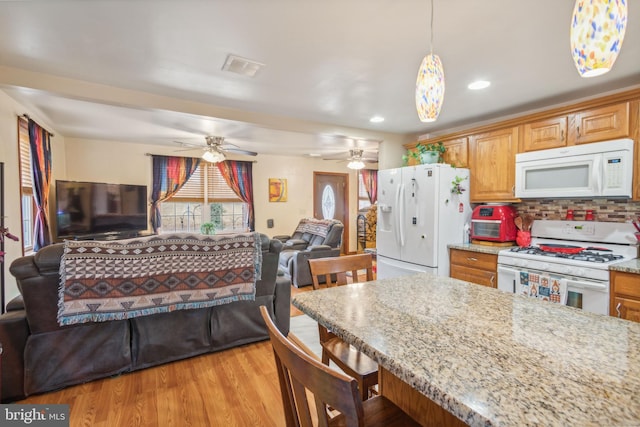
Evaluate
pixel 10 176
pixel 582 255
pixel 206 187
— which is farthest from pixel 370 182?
pixel 10 176

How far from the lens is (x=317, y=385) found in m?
0.60

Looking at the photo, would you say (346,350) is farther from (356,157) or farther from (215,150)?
(356,157)

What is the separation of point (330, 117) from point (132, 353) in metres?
3.06

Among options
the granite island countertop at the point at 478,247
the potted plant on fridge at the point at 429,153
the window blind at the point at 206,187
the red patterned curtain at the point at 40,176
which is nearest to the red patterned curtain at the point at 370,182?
the window blind at the point at 206,187

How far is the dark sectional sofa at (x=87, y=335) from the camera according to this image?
1.94m

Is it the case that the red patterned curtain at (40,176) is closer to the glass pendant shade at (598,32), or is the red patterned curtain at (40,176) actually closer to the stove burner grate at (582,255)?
the glass pendant shade at (598,32)

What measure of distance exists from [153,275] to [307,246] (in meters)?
3.30

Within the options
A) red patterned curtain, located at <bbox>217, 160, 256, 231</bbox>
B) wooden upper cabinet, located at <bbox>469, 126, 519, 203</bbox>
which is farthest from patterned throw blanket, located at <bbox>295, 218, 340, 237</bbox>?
wooden upper cabinet, located at <bbox>469, 126, 519, 203</bbox>

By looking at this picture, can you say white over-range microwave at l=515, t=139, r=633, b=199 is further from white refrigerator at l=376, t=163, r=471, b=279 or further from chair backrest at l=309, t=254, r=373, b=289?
chair backrest at l=309, t=254, r=373, b=289

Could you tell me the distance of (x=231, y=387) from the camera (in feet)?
6.97

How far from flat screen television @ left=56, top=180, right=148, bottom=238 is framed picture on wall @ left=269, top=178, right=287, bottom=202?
2.41m

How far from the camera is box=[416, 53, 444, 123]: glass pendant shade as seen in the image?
121cm

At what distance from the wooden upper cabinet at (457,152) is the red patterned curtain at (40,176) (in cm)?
494

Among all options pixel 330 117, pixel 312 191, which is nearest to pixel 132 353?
pixel 330 117
